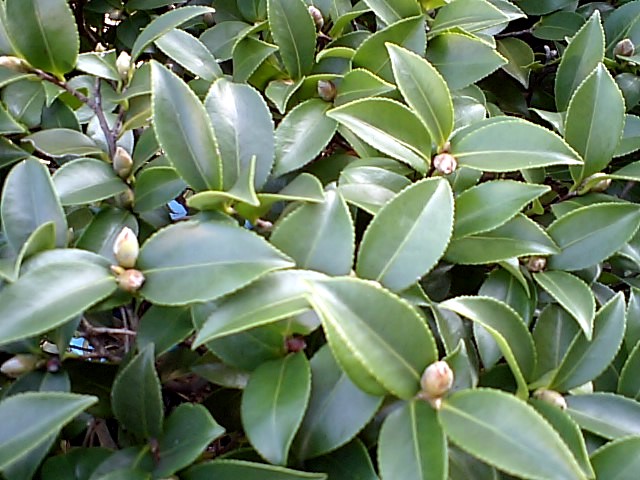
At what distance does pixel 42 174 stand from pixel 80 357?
17 centimetres

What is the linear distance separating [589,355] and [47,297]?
1.42 feet

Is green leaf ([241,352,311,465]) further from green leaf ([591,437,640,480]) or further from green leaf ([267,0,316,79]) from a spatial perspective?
green leaf ([267,0,316,79])

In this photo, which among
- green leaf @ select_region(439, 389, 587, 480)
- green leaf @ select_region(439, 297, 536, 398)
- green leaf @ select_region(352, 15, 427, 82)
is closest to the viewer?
green leaf @ select_region(439, 389, 587, 480)

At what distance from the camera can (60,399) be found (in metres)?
0.47

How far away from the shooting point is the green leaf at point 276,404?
0.45 metres

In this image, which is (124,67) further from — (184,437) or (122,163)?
(184,437)

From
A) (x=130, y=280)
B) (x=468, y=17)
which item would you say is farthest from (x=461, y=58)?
(x=130, y=280)

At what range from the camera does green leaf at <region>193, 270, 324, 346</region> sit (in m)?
0.44

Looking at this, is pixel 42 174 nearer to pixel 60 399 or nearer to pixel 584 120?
pixel 60 399

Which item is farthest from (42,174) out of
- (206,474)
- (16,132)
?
(206,474)

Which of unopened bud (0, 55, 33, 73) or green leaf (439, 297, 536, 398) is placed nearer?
green leaf (439, 297, 536, 398)

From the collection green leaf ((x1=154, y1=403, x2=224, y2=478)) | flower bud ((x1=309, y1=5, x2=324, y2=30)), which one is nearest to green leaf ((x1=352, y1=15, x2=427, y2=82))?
flower bud ((x1=309, y1=5, x2=324, y2=30))

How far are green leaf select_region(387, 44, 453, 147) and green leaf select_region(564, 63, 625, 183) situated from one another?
16cm

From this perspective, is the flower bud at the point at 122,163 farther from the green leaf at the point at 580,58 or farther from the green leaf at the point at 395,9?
the green leaf at the point at 580,58
